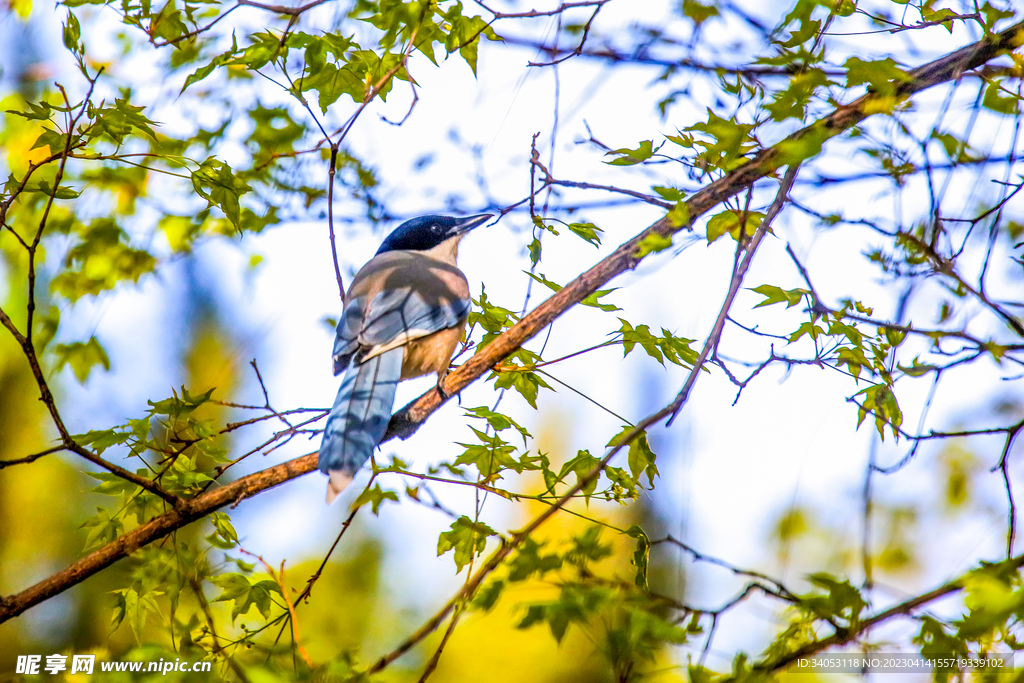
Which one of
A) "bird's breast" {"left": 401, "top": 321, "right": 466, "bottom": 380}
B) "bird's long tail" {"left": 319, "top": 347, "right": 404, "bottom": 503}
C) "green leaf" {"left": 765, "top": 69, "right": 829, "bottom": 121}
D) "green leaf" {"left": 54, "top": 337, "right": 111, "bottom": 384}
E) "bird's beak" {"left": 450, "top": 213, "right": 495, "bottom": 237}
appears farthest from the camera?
"bird's beak" {"left": 450, "top": 213, "right": 495, "bottom": 237}

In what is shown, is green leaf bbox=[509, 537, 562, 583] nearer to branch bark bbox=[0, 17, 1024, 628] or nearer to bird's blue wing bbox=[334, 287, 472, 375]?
branch bark bbox=[0, 17, 1024, 628]

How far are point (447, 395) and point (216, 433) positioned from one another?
752mm

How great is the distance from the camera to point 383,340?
2906 mm

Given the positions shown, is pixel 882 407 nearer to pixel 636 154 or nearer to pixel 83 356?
pixel 636 154

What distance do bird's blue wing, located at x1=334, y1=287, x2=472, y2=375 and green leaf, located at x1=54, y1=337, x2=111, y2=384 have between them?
3.87ft

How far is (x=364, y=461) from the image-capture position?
2.40 m

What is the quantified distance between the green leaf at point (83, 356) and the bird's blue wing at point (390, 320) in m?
1.18

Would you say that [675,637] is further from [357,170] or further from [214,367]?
[214,367]

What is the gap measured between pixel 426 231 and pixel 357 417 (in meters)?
1.86

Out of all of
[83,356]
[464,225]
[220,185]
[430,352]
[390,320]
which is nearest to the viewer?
[220,185]

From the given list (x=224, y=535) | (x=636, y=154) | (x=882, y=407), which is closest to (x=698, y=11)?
(x=636, y=154)

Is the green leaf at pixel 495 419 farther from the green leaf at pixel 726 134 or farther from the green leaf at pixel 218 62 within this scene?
the green leaf at pixel 218 62

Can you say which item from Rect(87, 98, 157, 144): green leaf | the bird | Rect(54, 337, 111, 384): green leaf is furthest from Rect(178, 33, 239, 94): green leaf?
Rect(54, 337, 111, 384): green leaf

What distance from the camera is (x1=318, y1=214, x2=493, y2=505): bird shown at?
2416 mm
